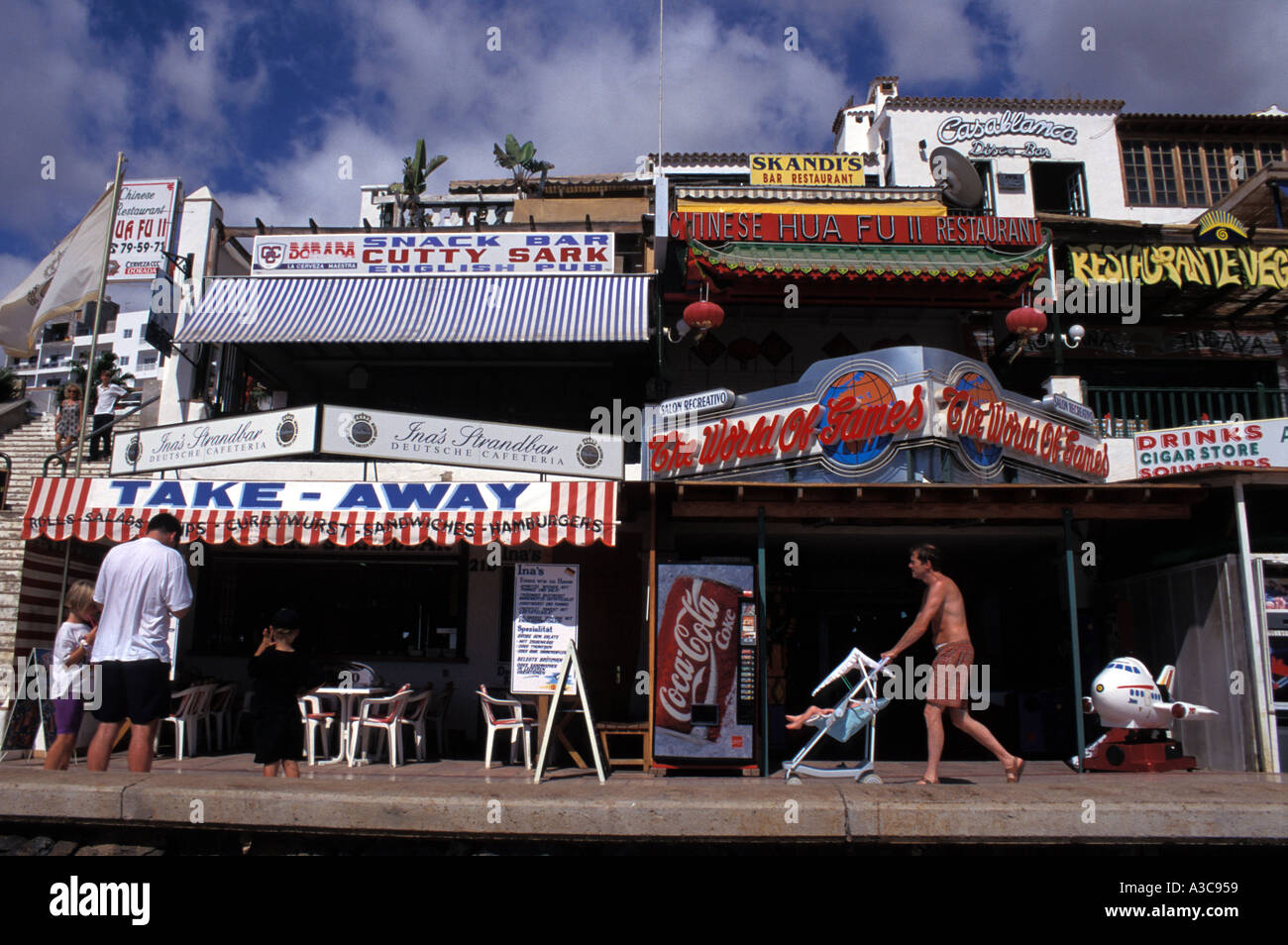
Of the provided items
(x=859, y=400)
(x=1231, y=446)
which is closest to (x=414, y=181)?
(x=859, y=400)

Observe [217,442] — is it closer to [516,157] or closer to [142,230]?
[142,230]

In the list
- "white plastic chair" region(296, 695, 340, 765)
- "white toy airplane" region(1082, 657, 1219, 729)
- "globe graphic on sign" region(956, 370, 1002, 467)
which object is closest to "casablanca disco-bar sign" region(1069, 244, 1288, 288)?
"globe graphic on sign" region(956, 370, 1002, 467)

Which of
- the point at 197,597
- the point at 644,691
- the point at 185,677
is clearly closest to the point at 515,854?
the point at 644,691

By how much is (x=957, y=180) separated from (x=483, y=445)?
906 centimetres

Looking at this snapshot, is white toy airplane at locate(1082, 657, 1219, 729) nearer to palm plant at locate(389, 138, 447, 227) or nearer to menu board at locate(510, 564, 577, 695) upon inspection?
menu board at locate(510, 564, 577, 695)

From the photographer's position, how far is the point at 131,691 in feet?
18.1

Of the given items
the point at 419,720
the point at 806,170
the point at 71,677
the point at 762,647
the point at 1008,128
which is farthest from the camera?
the point at 1008,128

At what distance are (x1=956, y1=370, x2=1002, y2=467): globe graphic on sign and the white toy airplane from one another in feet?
8.72

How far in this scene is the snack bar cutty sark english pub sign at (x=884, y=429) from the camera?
33.0ft

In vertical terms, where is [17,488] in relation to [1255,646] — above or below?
above

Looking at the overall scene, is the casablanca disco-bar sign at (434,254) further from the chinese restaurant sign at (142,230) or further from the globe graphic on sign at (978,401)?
the globe graphic on sign at (978,401)

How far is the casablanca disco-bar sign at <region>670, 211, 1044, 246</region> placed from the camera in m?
12.8
